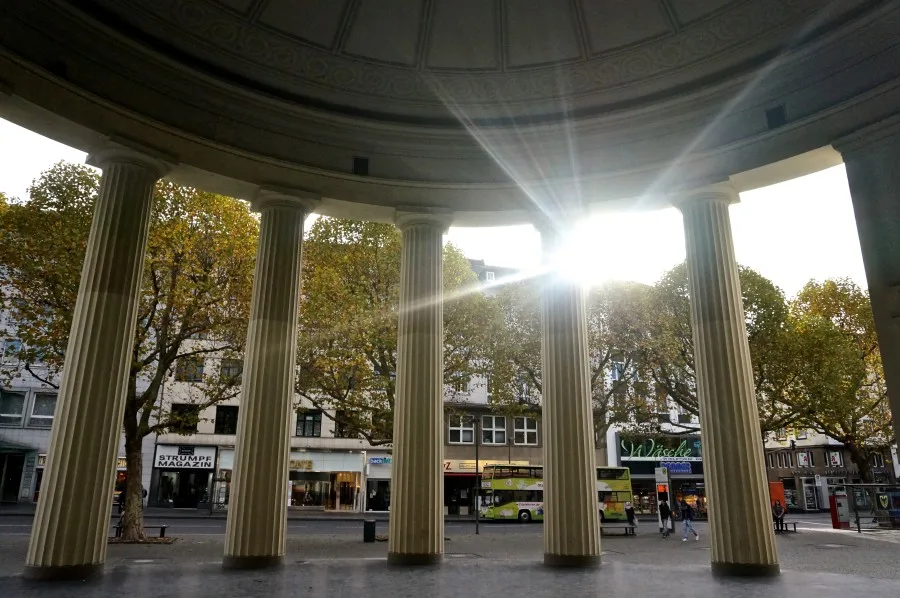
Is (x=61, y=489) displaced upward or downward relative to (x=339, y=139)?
downward

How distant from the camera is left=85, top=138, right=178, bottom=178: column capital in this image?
11.3 meters

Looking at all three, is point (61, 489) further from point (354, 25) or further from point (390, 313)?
point (390, 313)

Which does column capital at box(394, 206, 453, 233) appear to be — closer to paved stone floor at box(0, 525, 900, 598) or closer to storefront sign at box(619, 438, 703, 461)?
paved stone floor at box(0, 525, 900, 598)

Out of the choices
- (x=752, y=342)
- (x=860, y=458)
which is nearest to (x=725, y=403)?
(x=752, y=342)

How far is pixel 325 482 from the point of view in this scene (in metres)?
49.8

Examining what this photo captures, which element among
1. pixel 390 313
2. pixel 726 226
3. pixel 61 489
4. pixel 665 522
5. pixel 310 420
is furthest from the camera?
pixel 310 420

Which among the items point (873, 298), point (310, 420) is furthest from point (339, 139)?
point (310, 420)

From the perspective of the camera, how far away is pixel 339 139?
44.6ft

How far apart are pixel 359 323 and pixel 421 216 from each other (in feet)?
37.7

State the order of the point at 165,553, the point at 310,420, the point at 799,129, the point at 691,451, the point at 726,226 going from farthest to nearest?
the point at 691,451, the point at 310,420, the point at 165,553, the point at 726,226, the point at 799,129

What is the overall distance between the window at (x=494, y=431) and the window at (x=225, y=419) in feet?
66.1

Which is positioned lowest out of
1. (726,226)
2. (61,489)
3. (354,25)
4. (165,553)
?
(165,553)

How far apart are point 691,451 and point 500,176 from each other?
51925 mm

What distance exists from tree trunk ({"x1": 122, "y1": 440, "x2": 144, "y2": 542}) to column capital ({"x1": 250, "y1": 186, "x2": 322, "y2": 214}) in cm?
1433
